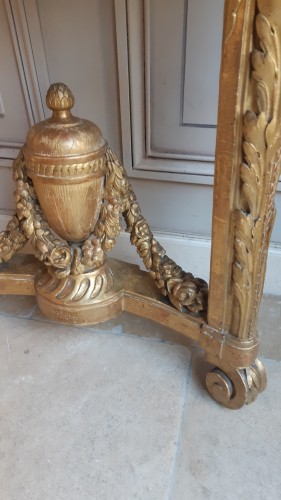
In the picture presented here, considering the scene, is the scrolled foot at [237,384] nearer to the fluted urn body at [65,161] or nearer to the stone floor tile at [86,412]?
the stone floor tile at [86,412]

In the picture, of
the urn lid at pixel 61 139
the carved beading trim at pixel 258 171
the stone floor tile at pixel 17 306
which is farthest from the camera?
the stone floor tile at pixel 17 306

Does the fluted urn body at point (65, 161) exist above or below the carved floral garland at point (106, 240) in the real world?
above

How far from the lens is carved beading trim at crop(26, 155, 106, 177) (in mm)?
654

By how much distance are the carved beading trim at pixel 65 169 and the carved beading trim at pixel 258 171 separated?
0.23 m

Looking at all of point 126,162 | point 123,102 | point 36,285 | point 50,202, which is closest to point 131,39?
point 123,102

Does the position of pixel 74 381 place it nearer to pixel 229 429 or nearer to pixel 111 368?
pixel 111 368

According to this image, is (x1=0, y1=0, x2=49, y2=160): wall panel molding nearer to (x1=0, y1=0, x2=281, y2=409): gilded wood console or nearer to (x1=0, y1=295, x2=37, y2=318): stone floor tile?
(x1=0, y1=0, x2=281, y2=409): gilded wood console

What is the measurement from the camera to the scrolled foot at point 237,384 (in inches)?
28.6

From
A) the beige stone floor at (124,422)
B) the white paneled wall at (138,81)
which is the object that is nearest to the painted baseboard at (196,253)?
the white paneled wall at (138,81)

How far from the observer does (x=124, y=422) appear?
75 cm

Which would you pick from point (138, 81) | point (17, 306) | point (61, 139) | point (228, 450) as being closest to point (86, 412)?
point (228, 450)

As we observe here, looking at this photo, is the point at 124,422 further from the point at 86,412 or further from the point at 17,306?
the point at 17,306

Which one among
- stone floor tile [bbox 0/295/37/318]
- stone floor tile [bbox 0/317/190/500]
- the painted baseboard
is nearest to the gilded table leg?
stone floor tile [bbox 0/317/190/500]

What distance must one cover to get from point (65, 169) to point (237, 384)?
0.45 metres
